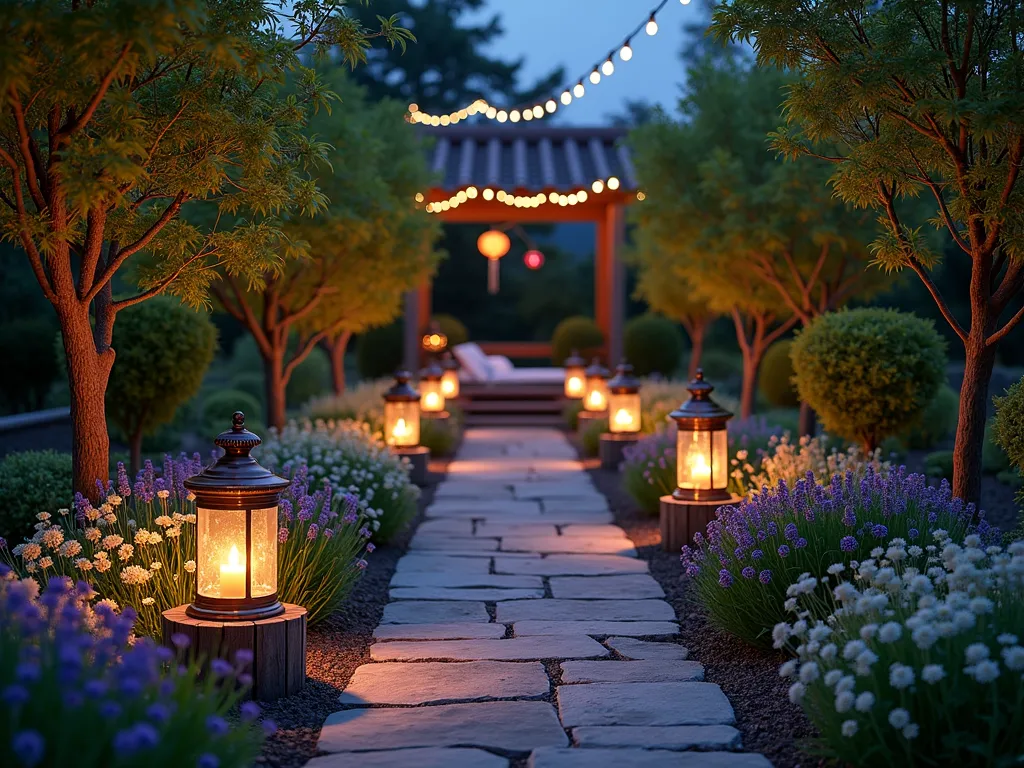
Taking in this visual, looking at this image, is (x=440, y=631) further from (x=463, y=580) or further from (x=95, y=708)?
(x=95, y=708)

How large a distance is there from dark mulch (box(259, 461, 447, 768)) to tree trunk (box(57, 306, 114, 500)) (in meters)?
1.39

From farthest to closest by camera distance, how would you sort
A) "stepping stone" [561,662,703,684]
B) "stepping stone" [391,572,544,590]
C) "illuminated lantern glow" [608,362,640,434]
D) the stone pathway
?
"illuminated lantern glow" [608,362,640,434]
"stepping stone" [391,572,544,590]
"stepping stone" [561,662,703,684]
the stone pathway

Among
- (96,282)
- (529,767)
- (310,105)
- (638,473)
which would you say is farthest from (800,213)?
(529,767)

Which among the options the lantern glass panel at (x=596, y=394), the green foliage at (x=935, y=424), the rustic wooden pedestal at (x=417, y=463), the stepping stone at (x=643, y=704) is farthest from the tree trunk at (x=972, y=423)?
the lantern glass panel at (x=596, y=394)

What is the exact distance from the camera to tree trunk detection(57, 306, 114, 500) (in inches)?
204

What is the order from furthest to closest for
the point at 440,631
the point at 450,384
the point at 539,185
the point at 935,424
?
the point at 450,384
the point at 539,185
the point at 935,424
the point at 440,631

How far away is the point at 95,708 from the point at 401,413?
8352 mm

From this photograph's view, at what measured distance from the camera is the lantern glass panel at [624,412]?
39.1 ft

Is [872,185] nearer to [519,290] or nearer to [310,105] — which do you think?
[310,105]

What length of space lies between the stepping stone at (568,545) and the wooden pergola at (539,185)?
26.4 feet

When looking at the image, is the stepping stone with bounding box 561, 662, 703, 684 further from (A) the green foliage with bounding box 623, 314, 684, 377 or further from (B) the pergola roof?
(A) the green foliage with bounding box 623, 314, 684, 377

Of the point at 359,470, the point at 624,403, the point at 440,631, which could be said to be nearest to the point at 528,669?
the point at 440,631

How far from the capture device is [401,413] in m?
10.7

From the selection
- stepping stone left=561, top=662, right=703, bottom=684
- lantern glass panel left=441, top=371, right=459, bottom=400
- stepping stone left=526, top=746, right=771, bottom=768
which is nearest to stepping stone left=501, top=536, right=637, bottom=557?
stepping stone left=561, top=662, right=703, bottom=684
